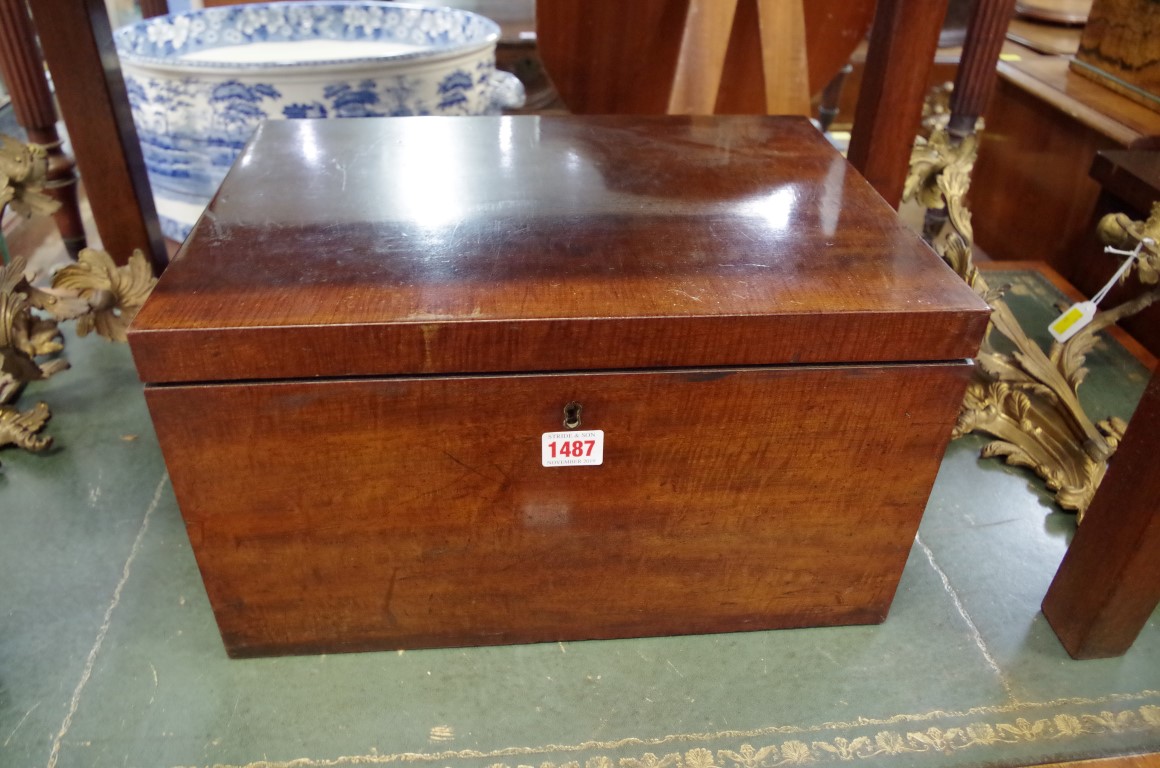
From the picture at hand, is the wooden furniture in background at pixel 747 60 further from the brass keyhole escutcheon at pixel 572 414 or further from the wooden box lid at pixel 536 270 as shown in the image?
the brass keyhole escutcheon at pixel 572 414

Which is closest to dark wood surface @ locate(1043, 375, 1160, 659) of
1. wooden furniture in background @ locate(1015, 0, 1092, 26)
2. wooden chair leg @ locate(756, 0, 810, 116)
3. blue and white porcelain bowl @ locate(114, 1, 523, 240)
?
wooden chair leg @ locate(756, 0, 810, 116)

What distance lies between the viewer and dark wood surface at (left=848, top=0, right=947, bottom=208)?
2.97 ft

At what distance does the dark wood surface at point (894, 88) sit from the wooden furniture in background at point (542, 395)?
227mm

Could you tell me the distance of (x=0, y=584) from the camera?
0.80 meters

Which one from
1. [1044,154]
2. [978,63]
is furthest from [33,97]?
[1044,154]

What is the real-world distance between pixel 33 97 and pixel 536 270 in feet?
2.83

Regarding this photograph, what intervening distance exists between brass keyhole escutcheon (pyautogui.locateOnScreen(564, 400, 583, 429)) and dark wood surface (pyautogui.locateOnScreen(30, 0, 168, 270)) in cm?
71

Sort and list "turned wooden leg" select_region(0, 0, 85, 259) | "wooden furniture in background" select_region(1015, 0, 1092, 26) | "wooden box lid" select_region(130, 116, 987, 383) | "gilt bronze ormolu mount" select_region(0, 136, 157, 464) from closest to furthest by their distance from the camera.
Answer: "wooden box lid" select_region(130, 116, 987, 383) → "gilt bronze ormolu mount" select_region(0, 136, 157, 464) → "turned wooden leg" select_region(0, 0, 85, 259) → "wooden furniture in background" select_region(1015, 0, 1092, 26)

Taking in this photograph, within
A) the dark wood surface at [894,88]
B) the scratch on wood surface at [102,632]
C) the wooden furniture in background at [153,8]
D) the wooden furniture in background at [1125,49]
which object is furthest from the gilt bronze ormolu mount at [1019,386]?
the wooden furniture in background at [153,8]

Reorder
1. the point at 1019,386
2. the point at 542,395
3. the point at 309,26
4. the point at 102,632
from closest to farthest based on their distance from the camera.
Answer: the point at 542,395
the point at 102,632
the point at 1019,386
the point at 309,26

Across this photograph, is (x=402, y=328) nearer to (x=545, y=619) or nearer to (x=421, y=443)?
(x=421, y=443)

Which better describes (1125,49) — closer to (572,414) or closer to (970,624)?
(970,624)

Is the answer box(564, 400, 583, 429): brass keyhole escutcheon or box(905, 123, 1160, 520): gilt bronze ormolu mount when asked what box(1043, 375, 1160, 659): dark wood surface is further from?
box(564, 400, 583, 429): brass keyhole escutcheon

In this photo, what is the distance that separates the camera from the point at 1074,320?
866mm
